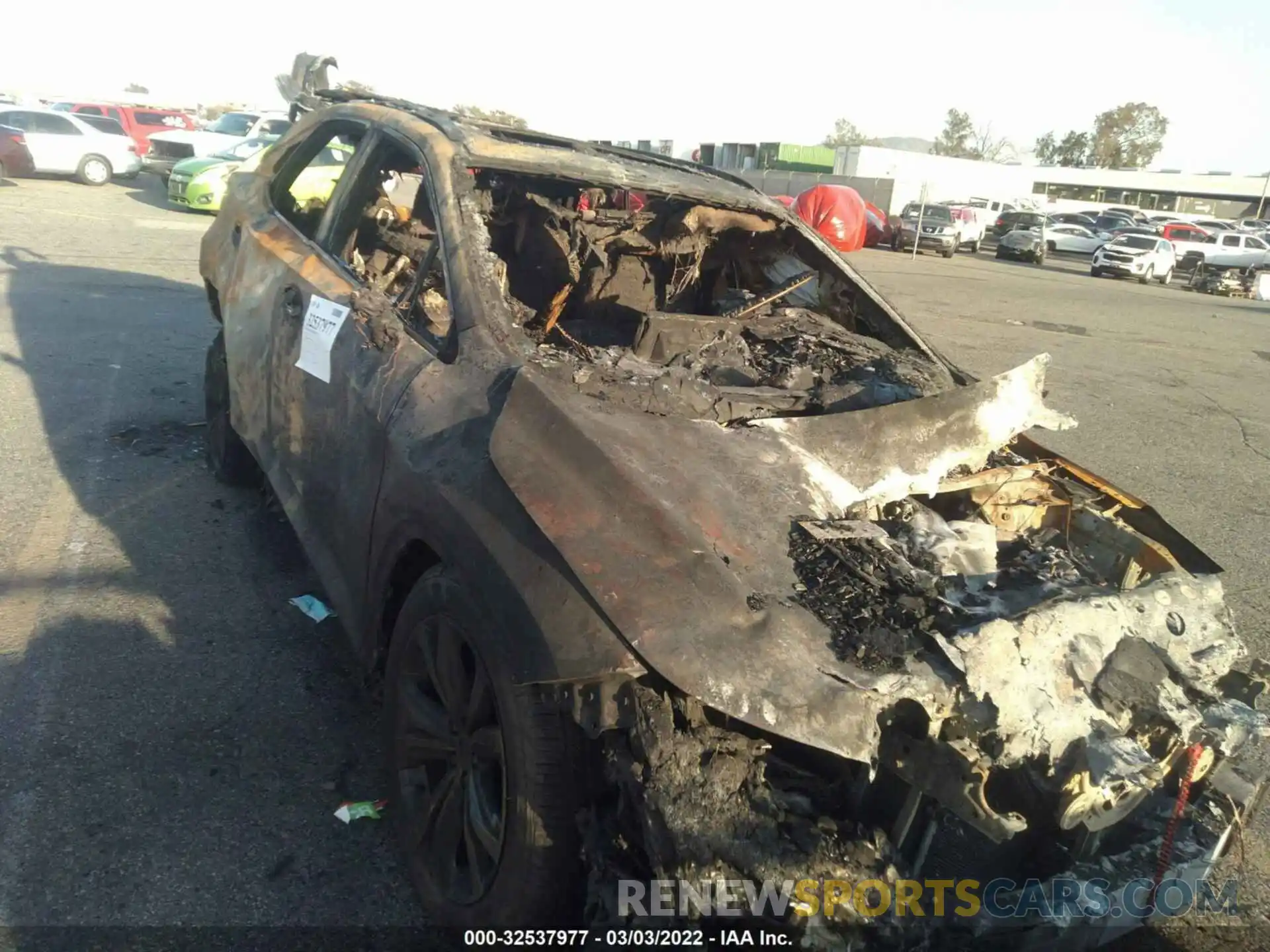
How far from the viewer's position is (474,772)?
2240 millimetres

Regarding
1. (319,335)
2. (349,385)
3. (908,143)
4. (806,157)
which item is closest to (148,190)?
(319,335)

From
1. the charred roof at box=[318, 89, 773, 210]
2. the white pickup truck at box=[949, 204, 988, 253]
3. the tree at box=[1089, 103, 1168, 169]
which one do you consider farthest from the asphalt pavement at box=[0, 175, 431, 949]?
the tree at box=[1089, 103, 1168, 169]

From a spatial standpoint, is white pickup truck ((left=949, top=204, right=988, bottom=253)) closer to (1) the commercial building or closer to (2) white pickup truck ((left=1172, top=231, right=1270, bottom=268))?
(1) the commercial building

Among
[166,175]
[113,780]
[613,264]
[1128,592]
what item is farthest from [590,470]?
[166,175]

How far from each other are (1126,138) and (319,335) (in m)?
92.2

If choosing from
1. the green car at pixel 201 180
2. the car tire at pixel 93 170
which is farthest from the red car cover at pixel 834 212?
the car tire at pixel 93 170

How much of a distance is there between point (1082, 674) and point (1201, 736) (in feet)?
1.09

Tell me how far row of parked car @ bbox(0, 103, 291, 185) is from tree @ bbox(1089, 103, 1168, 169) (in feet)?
256

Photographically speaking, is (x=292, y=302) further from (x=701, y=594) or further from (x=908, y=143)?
(x=908, y=143)

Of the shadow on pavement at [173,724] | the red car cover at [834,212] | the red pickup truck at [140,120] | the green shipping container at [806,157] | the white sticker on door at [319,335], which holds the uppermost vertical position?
the green shipping container at [806,157]

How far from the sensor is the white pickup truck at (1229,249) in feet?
101

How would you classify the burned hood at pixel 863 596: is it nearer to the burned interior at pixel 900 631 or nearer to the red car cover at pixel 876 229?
the burned interior at pixel 900 631

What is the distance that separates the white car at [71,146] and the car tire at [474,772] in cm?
2324

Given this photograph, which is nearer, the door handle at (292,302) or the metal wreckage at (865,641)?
the metal wreckage at (865,641)
